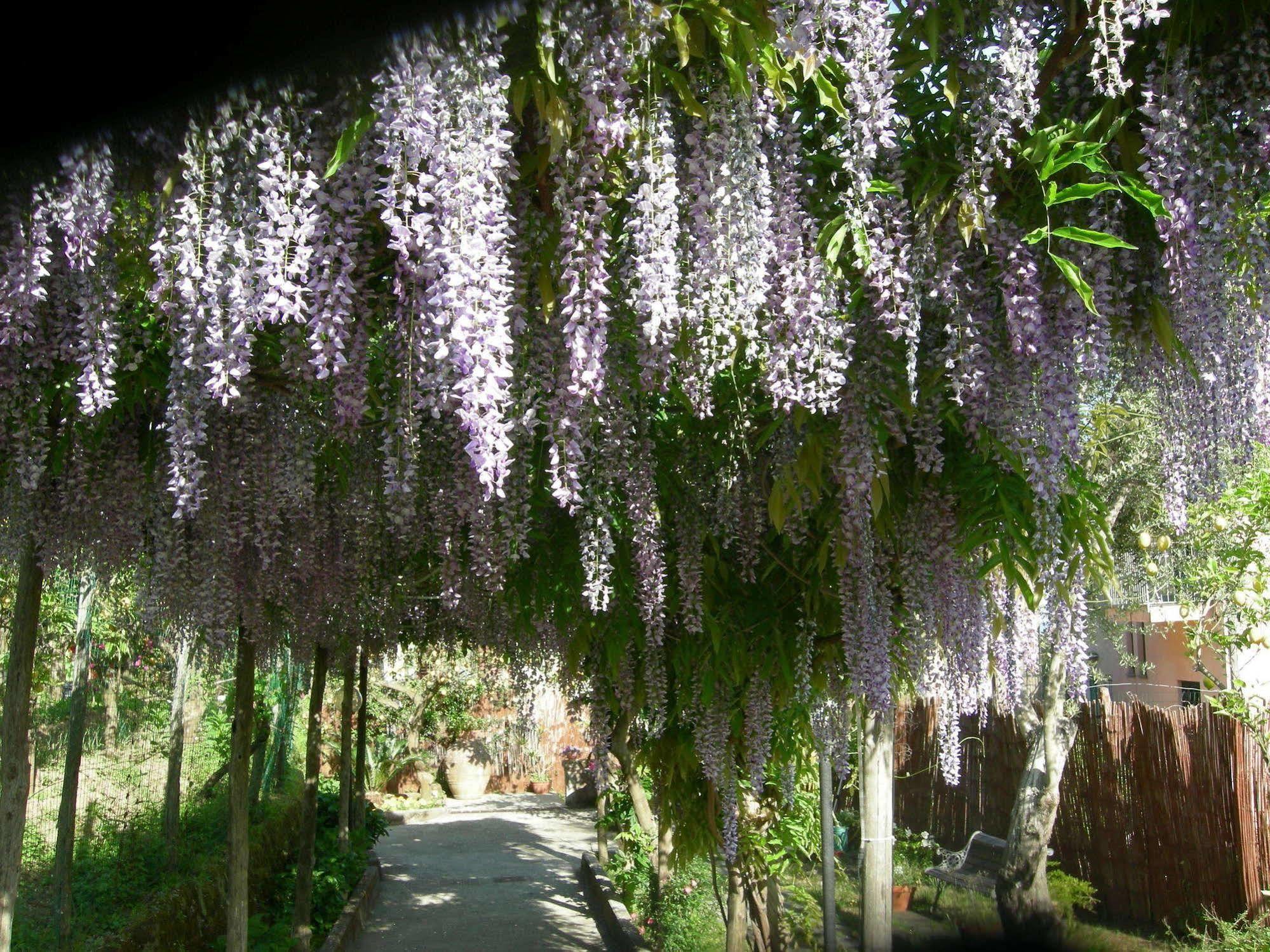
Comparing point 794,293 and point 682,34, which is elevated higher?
point 682,34

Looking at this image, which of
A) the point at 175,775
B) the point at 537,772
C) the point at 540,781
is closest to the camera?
the point at 175,775

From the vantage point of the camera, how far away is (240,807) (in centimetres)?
487

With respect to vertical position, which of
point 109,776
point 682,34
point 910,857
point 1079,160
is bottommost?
point 910,857

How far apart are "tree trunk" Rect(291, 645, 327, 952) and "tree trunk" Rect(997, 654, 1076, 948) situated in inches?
219

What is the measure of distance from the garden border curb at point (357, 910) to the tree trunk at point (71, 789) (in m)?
2.49

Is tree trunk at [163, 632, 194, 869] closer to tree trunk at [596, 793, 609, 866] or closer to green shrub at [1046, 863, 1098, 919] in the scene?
tree trunk at [596, 793, 609, 866]

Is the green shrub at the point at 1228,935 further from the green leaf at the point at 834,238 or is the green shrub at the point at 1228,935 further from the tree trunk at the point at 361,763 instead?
the tree trunk at the point at 361,763

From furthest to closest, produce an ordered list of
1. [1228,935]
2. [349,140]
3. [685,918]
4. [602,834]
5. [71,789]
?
1. [602,834]
2. [685,918]
3. [1228,935]
4. [71,789]
5. [349,140]

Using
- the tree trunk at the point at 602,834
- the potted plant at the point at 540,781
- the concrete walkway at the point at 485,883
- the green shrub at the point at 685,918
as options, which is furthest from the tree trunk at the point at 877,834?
the potted plant at the point at 540,781

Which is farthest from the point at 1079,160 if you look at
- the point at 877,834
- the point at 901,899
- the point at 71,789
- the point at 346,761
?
the point at 346,761

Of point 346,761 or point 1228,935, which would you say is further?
point 346,761

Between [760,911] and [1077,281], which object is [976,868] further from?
[1077,281]

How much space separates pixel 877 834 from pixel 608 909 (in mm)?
4284

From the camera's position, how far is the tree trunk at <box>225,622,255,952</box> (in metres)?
4.80
